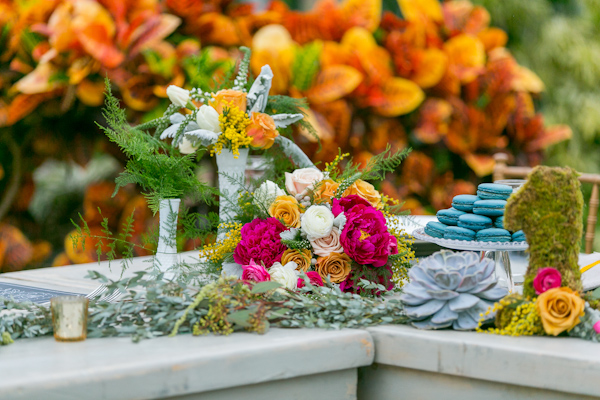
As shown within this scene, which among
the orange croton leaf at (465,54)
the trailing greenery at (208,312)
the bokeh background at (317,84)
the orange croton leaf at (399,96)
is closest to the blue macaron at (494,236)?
the trailing greenery at (208,312)

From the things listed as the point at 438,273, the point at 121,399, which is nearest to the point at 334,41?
the point at 438,273

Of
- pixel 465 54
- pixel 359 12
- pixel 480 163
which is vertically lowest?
pixel 480 163

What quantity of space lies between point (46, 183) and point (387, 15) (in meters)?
1.66

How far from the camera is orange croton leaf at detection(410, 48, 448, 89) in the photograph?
262 cm

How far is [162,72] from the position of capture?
2131 millimetres

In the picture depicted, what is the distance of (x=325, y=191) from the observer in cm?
109

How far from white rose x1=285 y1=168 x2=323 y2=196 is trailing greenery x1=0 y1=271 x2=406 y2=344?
10.1 inches

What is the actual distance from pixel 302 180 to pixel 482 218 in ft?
1.05

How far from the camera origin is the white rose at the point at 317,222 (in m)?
0.98

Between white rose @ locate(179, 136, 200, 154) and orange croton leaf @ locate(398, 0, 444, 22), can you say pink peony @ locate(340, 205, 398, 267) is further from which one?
orange croton leaf @ locate(398, 0, 444, 22)

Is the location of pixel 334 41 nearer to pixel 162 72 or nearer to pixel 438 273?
pixel 162 72

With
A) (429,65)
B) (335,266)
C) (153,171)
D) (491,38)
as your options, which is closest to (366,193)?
(335,266)

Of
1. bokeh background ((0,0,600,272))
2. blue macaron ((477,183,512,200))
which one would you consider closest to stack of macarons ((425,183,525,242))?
blue macaron ((477,183,512,200))

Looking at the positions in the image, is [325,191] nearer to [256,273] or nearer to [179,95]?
[256,273]
